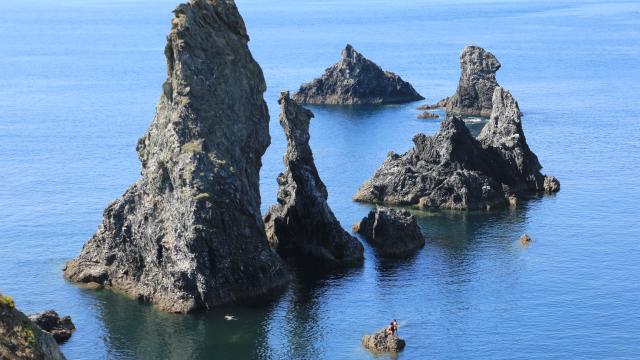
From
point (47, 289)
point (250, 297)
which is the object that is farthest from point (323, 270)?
point (47, 289)

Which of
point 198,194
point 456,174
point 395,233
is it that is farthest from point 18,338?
point 456,174

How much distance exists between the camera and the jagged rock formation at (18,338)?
6831 centimetres

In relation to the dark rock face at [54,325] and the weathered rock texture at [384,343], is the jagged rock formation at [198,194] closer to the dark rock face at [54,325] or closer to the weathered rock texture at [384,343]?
the dark rock face at [54,325]

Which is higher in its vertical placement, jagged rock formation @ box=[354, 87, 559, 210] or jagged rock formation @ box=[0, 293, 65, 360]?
jagged rock formation @ box=[354, 87, 559, 210]

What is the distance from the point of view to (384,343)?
10606 centimetres

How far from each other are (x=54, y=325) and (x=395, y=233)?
46.3 meters

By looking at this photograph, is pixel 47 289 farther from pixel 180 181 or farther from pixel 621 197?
pixel 621 197

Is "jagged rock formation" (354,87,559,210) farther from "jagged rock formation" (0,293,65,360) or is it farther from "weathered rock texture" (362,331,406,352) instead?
"jagged rock formation" (0,293,65,360)

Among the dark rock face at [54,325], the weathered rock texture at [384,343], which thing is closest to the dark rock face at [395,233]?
the weathered rock texture at [384,343]

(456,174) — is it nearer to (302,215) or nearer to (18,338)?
(302,215)

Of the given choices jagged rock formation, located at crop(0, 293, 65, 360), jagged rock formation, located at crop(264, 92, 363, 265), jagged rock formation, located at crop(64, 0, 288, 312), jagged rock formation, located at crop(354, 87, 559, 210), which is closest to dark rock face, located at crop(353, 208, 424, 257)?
jagged rock formation, located at crop(264, 92, 363, 265)

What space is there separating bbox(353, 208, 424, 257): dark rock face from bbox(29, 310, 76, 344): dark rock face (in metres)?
42.7

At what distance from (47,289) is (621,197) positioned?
87013 millimetres

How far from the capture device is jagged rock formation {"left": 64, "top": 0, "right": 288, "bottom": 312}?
117m
